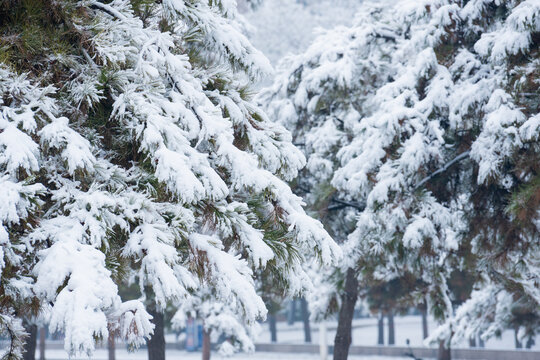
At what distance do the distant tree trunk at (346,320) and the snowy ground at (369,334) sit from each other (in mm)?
26295

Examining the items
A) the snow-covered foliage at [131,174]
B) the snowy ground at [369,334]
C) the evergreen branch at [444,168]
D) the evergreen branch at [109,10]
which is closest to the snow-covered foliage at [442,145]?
the evergreen branch at [444,168]

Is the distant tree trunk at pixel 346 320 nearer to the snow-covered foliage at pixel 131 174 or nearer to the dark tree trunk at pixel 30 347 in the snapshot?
the dark tree trunk at pixel 30 347

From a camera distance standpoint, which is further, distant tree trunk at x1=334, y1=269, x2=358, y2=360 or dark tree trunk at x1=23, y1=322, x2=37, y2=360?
distant tree trunk at x1=334, y1=269, x2=358, y2=360

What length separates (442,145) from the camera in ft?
29.1

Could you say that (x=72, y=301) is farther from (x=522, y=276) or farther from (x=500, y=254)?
(x=522, y=276)

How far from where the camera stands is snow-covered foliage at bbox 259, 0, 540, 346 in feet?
23.7

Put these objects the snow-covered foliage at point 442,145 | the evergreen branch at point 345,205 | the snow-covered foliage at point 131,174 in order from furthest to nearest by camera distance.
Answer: the evergreen branch at point 345,205, the snow-covered foliage at point 442,145, the snow-covered foliage at point 131,174

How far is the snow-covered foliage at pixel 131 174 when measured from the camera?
12.2ft

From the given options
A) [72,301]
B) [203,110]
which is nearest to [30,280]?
[72,301]

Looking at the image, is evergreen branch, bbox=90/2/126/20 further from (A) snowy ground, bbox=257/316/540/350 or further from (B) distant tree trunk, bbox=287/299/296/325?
(B) distant tree trunk, bbox=287/299/296/325

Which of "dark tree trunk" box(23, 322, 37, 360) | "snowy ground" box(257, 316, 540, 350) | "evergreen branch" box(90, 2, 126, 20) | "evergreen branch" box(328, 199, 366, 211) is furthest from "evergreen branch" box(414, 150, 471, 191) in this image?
"snowy ground" box(257, 316, 540, 350)

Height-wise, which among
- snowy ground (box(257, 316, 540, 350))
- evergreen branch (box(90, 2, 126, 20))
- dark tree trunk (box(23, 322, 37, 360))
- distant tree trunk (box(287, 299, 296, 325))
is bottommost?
snowy ground (box(257, 316, 540, 350))

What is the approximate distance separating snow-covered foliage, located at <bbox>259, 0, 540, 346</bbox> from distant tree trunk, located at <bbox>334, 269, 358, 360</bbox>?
4.18ft

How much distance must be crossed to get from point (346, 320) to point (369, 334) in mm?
34533
